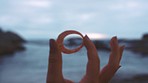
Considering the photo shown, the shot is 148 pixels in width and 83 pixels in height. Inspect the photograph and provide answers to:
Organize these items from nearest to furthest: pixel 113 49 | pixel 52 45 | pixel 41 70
Result: 1. pixel 52 45
2. pixel 113 49
3. pixel 41 70

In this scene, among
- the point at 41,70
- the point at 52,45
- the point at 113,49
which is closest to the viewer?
the point at 52,45

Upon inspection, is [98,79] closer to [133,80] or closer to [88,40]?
[88,40]

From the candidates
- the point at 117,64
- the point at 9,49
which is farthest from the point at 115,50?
the point at 9,49

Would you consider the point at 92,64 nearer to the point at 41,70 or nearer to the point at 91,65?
the point at 91,65

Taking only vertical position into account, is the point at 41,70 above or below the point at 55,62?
above

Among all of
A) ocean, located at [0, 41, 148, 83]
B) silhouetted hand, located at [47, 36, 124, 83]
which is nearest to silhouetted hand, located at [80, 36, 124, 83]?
silhouetted hand, located at [47, 36, 124, 83]

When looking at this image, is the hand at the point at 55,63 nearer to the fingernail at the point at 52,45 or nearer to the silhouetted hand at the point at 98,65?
the fingernail at the point at 52,45

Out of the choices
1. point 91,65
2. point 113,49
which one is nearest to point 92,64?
point 91,65

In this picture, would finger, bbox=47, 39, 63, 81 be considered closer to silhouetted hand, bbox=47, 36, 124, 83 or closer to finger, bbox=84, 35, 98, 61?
silhouetted hand, bbox=47, 36, 124, 83

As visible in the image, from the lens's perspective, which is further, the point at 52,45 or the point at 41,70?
the point at 41,70
